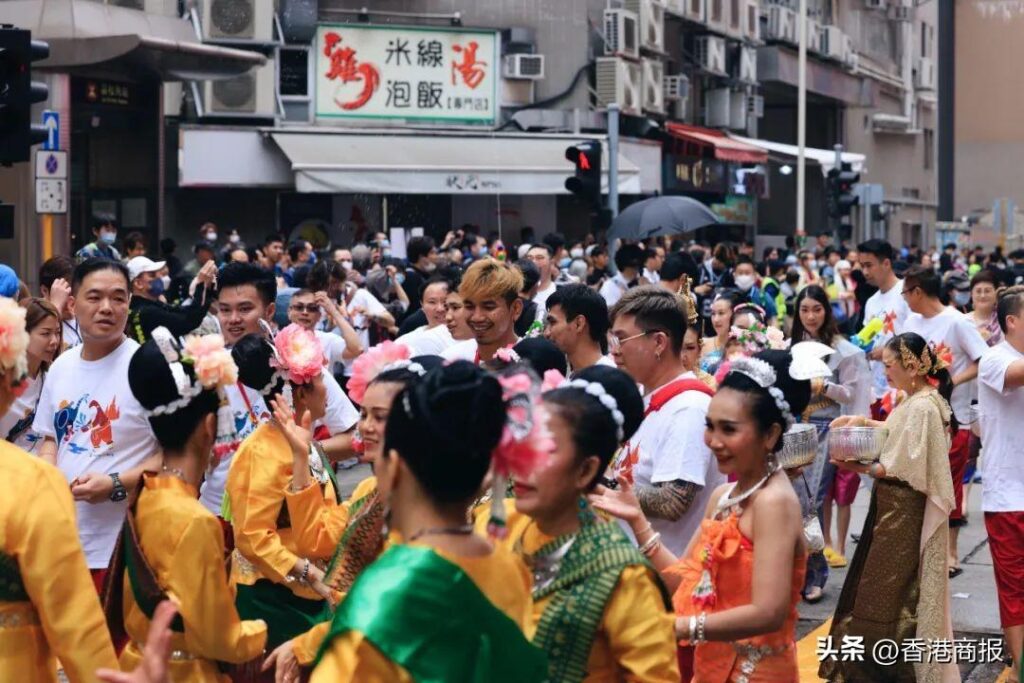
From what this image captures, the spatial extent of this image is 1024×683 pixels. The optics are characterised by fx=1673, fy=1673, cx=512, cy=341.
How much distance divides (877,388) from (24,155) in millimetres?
5999

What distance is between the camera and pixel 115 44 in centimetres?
1820

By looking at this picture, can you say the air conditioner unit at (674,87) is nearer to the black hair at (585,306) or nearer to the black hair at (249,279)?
the black hair at (249,279)

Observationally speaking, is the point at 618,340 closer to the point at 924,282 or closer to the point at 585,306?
the point at 585,306

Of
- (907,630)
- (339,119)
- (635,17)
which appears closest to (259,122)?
(339,119)

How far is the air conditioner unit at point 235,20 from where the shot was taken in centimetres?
2470

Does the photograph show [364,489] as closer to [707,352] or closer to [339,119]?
[707,352]

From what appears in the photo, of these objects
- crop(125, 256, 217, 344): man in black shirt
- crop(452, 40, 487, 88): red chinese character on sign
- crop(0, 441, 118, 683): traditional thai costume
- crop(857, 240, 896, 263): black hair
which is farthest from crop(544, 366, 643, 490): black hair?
crop(452, 40, 487, 88): red chinese character on sign

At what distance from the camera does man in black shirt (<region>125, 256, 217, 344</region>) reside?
27.4 ft

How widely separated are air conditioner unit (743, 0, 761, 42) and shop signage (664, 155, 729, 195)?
3.27m

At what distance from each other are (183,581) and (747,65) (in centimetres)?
3385

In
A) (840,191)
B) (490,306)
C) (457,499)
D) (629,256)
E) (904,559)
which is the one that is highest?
(840,191)

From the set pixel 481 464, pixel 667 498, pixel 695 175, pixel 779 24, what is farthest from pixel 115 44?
pixel 779 24

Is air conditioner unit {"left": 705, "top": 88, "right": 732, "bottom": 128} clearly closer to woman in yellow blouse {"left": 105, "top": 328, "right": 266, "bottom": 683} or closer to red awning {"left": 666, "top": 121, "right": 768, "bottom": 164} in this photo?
red awning {"left": 666, "top": 121, "right": 768, "bottom": 164}

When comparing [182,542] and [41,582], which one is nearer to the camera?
[41,582]
